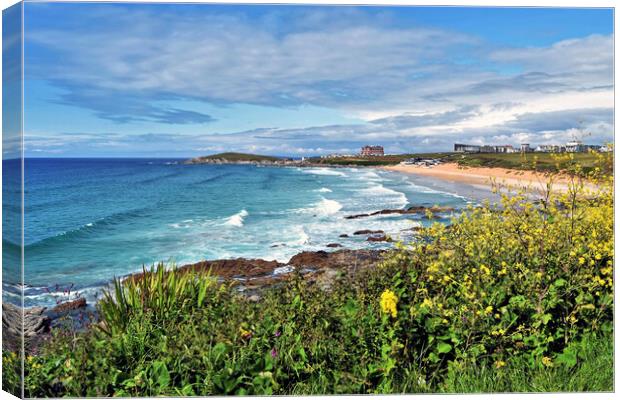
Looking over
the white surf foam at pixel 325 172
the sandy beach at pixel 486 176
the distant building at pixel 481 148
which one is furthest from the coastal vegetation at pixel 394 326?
the white surf foam at pixel 325 172

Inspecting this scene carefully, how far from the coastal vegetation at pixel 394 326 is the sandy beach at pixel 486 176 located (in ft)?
0.91

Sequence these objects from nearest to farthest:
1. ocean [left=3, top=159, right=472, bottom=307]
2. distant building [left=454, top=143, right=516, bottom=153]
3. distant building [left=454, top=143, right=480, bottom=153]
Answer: ocean [left=3, top=159, right=472, bottom=307] → distant building [left=454, top=143, right=516, bottom=153] → distant building [left=454, top=143, right=480, bottom=153]

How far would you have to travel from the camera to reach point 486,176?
218 inches

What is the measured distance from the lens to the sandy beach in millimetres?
5281

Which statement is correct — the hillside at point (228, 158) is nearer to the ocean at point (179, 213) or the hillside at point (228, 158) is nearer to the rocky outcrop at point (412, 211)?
the ocean at point (179, 213)

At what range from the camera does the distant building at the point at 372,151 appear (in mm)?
5828

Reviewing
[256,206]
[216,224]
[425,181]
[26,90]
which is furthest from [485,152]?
[26,90]

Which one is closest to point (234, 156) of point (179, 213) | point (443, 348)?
point (179, 213)

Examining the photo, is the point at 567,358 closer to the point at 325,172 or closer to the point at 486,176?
the point at 486,176

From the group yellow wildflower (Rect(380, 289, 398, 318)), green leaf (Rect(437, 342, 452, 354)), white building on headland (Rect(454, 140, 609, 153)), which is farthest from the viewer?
white building on headland (Rect(454, 140, 609, 153))

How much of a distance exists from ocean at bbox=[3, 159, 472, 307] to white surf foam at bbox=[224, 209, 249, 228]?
10 mm

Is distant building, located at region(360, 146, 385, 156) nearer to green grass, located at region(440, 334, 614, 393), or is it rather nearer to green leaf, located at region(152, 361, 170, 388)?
green grass, located at region(440, 334, 614, 393)

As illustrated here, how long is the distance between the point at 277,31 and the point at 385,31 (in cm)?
92

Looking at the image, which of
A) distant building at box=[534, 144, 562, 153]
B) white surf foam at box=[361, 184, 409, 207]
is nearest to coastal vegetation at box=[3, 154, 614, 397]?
distant building at box=[534, 144, 562, 153]
